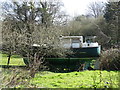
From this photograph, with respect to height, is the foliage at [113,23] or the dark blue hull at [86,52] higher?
the foliage at [113,23]

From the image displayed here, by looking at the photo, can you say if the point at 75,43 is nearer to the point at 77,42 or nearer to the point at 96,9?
the point at 77,42

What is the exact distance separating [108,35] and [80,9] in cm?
189

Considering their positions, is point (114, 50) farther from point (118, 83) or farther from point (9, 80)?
point (9, 80)

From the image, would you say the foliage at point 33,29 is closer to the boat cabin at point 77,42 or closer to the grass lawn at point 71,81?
the boat cabin at point 77,42

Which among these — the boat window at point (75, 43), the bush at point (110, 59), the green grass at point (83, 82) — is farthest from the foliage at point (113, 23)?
the green grass at point (83, 82)

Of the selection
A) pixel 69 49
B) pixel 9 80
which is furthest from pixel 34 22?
pixel 9 80

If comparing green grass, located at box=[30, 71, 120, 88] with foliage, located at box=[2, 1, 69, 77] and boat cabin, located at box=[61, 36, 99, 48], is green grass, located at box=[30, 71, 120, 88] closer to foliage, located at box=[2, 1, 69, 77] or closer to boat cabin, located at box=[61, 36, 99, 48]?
foliage, located at box=[2, 1, 69, 77]

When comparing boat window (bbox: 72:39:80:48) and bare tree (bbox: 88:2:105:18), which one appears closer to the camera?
bare tree (bbox: 88:2:105:18)

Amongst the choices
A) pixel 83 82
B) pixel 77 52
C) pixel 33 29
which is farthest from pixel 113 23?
pixel 83 82

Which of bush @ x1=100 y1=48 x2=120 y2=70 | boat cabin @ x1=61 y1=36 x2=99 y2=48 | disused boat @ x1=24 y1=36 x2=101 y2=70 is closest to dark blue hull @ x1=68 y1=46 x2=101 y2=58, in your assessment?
disused boat @ x1=24 y1=36 x2=101 y2=70

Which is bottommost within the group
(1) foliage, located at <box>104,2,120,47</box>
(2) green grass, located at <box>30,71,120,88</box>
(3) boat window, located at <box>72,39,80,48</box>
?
(2) green grass, located at <box>30,71,120,88</box>

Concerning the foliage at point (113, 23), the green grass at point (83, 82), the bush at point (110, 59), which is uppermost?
the foliage at point (113, 23)

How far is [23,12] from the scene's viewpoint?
512 cm

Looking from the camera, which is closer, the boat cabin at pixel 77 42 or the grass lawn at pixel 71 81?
the grass lawn at pixel 71 81
